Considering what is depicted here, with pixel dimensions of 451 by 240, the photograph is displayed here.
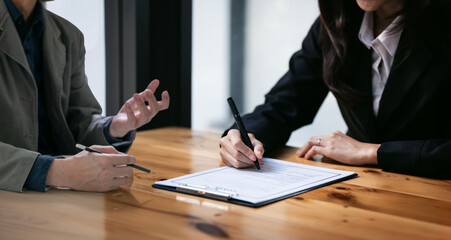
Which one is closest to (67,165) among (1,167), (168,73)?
(1,167)

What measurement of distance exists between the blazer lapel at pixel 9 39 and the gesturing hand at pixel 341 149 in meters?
0.77

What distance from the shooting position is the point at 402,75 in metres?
1.35

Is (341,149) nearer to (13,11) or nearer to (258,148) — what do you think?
(258,148)

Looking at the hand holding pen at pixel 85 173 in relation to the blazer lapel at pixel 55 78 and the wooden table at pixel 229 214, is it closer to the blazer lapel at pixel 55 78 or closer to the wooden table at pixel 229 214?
the wooden table at pixel 229 214

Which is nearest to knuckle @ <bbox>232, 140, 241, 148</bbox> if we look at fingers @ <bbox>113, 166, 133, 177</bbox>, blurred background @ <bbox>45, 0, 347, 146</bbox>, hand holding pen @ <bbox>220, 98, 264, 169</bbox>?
hand holding pen @ <bbox>220, 98, 264, 169</bbox>

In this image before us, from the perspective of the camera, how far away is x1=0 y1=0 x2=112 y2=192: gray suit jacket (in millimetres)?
983

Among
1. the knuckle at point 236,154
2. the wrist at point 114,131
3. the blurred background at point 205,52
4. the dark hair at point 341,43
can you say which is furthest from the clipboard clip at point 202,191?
the blurred background at point 205,52

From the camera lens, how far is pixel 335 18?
4.90 ft

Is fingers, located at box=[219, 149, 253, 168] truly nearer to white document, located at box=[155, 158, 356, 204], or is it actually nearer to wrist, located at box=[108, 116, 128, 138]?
white document, located at box=[155, 158, 356, 204]

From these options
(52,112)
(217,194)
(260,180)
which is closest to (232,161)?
(260,180)

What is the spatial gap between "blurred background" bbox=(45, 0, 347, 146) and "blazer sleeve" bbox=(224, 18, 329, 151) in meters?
0.61

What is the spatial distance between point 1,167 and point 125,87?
1.10 meters

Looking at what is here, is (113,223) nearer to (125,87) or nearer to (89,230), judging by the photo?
(89,230)

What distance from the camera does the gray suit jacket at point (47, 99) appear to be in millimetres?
983
